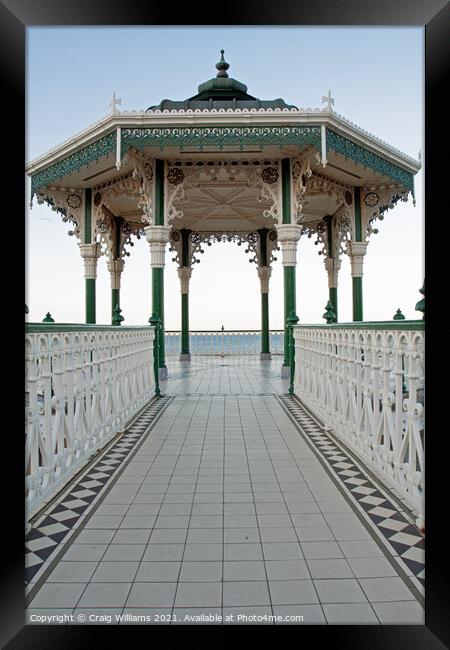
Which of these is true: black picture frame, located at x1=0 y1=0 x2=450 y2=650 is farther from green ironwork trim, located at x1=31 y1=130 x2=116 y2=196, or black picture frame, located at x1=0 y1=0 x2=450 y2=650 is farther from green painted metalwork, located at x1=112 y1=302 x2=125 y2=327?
green ironwork trim, located at x1=31 y1=130 x2=116 y2=196

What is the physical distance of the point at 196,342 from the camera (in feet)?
50.5

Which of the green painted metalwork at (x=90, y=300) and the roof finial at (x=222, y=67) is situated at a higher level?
the roof finial at (x=222, y=67)

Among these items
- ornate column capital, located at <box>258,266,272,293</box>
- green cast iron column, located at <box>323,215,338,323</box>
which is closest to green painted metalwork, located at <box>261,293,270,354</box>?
ornate column capital, located at <box>258,266,272,293</box>

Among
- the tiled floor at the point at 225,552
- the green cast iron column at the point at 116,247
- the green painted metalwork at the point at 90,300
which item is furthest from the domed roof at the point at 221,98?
the tiled floor at the point at 225,552

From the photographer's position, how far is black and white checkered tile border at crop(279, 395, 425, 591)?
7.23ft

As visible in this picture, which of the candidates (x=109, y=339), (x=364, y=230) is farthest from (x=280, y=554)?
(x=364, y=230)

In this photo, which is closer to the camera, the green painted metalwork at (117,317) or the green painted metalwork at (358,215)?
the green painted metalwork at (117,317)

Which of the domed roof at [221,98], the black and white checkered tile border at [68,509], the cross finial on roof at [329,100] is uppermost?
the domed roof at [221,98]

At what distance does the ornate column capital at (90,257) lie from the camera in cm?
999

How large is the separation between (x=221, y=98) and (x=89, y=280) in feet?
16.1

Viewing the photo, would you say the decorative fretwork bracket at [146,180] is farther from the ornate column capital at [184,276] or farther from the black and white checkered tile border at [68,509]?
the black and white checkered tile border at [68,509]

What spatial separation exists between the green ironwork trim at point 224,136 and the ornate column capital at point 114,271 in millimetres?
5021

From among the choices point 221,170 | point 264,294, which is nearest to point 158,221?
point 221,170

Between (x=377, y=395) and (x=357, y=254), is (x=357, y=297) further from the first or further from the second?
(x=377, y=395)
